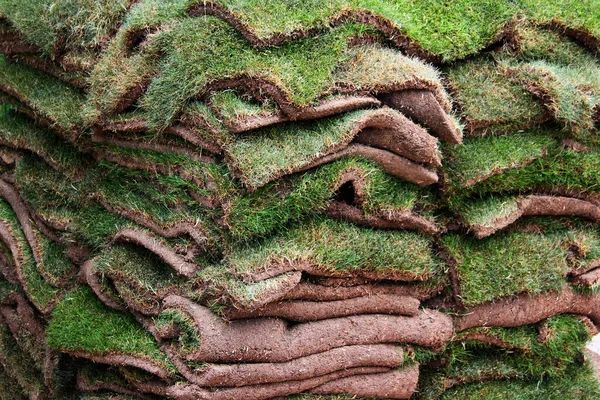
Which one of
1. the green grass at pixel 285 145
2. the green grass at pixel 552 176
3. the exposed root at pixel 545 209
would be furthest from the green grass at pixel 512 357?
the green grass at pixel 285 145

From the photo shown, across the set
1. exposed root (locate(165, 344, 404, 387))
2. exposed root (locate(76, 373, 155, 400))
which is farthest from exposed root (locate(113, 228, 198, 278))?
exposed root (locate(76, 373, 155, 400))

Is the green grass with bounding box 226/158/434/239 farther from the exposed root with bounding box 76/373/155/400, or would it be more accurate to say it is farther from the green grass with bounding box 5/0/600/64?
the exposed root with bounding box 76/373/155/400

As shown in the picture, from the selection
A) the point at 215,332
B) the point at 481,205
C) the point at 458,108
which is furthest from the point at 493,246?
the point at 215,332


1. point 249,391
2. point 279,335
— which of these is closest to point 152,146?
point 279,335

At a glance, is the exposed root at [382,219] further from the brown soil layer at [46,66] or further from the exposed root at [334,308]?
the brown soil layer at [46,66]

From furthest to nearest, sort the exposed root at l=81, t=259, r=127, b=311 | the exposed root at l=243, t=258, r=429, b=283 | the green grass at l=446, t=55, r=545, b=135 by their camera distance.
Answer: the green grass at l=446, t=55, r=545, b=135 → the exposed root at l=81, t=259, r=127, b=311 → the exposed root at l=243, t=258, r=429, b=283
